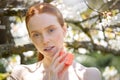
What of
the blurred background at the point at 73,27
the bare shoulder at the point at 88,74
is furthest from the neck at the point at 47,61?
the blurred background at the point at 73,27

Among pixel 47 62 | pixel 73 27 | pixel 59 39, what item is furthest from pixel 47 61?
pixel 73 27

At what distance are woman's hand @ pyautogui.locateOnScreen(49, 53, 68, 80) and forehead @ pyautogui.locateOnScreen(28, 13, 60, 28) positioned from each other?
13 centimetres

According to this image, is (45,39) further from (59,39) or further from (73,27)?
(73,27)

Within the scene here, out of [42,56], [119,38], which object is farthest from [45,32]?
[119,38]

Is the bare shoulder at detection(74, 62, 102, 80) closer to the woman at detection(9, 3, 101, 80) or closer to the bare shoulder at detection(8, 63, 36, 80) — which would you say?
the woman at detection(9, 3, 101, 80)

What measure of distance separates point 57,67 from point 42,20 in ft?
0.63

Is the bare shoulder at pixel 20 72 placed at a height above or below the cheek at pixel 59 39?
below

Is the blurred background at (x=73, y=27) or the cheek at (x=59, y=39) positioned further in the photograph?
the blurred background at (x=73, y=27)

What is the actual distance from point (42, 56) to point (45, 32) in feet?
0.55

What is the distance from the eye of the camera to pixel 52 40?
1259mm

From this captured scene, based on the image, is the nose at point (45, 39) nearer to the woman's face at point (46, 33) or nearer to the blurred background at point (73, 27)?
the woman's face at point (46, 33)

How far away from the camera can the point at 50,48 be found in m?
1.26

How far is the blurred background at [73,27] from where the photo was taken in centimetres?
200

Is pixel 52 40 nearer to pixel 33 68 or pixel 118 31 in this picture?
pixel 33 68
